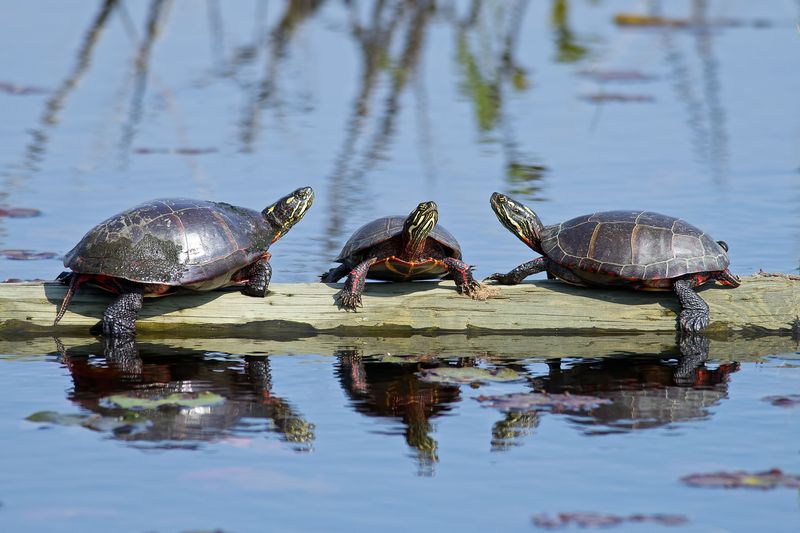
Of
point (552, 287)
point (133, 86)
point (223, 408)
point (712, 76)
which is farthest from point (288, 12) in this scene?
point (223, 408)

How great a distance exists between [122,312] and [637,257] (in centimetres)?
321

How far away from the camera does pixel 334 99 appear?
16719mm

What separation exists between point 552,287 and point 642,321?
62 centimetres

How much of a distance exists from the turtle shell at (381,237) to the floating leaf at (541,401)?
160 centimetres

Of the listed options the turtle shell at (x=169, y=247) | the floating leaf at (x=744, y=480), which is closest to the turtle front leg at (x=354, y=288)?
the turtle shell at (x=169, y=247)

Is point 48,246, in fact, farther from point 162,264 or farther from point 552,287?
point 552,287

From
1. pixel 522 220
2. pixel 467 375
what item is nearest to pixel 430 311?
pixel 467 375

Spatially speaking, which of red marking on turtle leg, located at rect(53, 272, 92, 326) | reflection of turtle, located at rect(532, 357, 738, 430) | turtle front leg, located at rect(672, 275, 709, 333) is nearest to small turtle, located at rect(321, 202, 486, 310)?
reflection of turtle, located at rect(532, 357, 738, 430)

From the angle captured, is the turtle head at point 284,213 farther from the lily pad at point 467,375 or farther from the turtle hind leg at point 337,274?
the lily pad at point 467,375

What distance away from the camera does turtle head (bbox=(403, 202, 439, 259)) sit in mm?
8008

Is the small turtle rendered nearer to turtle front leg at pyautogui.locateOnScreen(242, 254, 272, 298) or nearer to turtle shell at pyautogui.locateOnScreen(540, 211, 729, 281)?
turtle front leg at pyautogui.locateOnScreen(242, 254, 272, 298)

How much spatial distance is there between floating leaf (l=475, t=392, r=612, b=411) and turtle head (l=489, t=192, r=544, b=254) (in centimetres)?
182

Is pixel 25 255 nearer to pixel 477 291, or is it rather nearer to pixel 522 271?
pixel 477 291

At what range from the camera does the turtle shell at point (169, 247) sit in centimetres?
789
